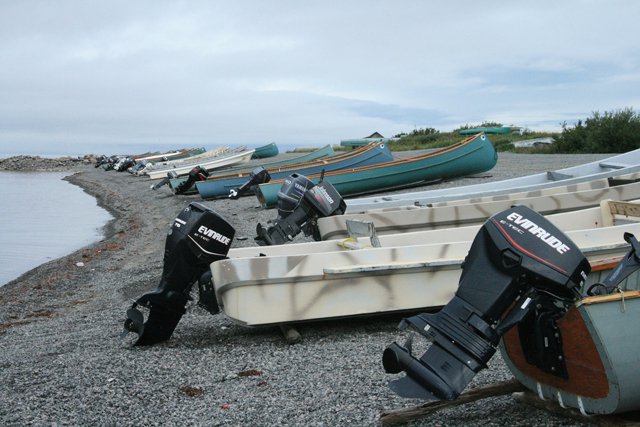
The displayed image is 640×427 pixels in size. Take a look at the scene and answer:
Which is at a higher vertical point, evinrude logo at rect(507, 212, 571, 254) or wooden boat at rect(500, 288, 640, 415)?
evinrude logo at rect(507, 212, 571, 254)

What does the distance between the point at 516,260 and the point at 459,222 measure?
15.7 ft

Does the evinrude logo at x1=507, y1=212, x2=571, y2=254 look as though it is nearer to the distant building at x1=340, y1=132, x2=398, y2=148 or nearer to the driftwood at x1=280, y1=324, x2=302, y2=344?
the driftwood at x1=280, y1=324, x2=302, y2=344

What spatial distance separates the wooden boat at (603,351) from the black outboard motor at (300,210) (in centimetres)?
406

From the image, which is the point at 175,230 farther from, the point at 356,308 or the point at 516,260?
the point at 516,260

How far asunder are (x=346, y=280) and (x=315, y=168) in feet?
43.7

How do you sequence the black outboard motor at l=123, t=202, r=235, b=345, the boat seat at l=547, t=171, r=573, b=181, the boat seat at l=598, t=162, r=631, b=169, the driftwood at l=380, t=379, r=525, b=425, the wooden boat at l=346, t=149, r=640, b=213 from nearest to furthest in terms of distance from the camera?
1. the driftwood at l=380, t=379, r=525, b=425
2. the black outboard motor at l=123, t=202, r=235, b=345
3. the wooden boat at l=346, t=149, r=640, b=213
4. the boat seat at l=547, t=171, r=573, b=181
5. the boat seat at l=598, t=162, r=631, b=169

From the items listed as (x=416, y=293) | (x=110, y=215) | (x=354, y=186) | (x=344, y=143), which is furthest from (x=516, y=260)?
(x=344, y=143)

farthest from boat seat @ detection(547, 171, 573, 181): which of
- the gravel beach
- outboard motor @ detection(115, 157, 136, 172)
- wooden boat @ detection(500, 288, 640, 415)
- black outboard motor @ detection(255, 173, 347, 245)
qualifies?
outboard motor @ detection(115, 157, 136, 172)

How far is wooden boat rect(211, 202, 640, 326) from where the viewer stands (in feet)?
17.7

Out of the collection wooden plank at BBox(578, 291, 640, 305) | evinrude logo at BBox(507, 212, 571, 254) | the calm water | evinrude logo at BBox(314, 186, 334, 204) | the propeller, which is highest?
evinrude logo at BBox(507, 212, 571, 254)

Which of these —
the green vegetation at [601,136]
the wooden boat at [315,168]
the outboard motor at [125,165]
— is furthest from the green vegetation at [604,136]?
the outboard motor at [125,165]

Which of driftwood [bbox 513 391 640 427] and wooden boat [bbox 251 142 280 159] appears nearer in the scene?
driftwood [bbox 513 391 640 427]

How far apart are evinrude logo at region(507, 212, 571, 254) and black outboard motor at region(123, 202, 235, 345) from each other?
272 centimetres

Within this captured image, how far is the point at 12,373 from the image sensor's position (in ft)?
16.6
